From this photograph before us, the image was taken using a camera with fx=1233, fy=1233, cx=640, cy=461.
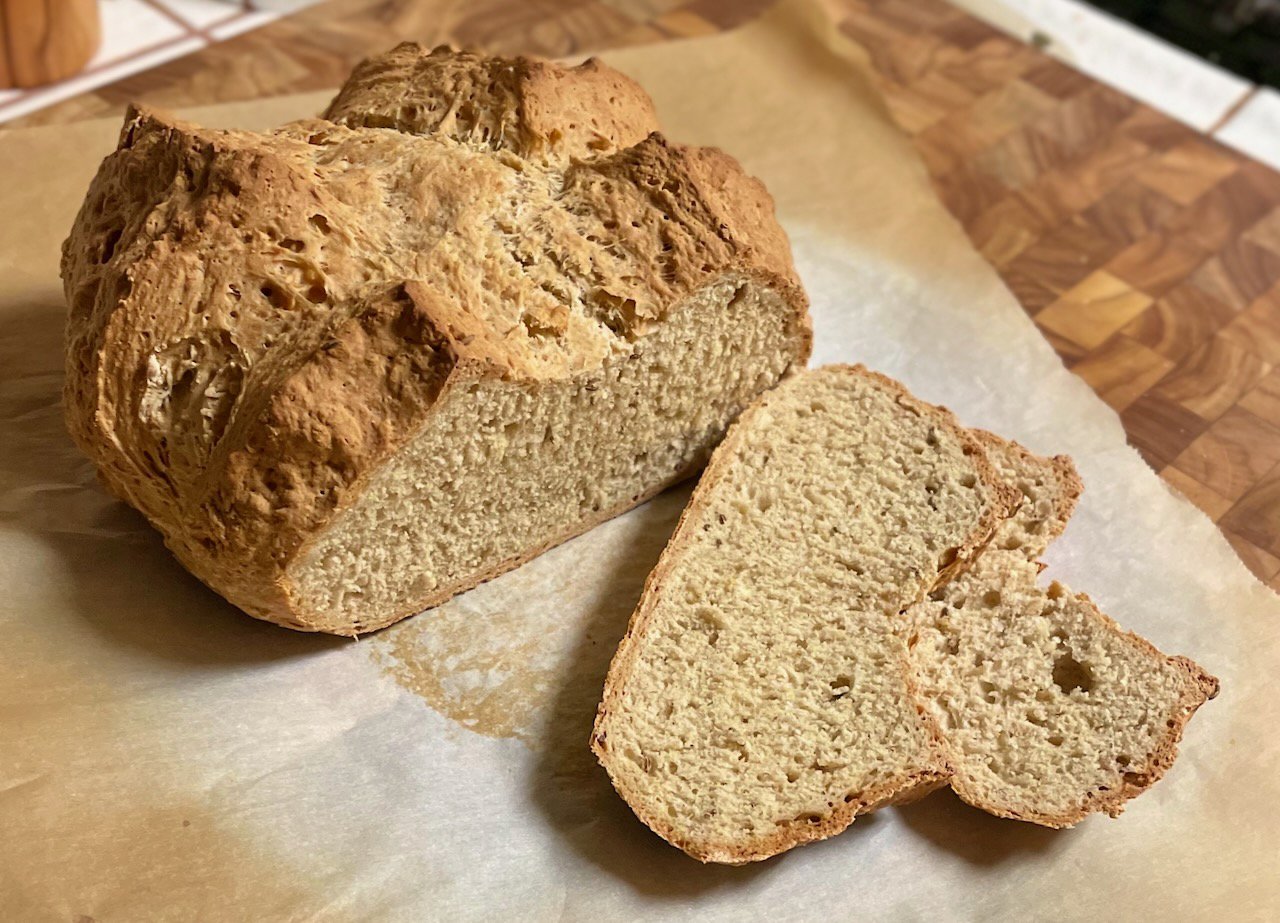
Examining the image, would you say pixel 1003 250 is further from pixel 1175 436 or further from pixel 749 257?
pixel 749 257

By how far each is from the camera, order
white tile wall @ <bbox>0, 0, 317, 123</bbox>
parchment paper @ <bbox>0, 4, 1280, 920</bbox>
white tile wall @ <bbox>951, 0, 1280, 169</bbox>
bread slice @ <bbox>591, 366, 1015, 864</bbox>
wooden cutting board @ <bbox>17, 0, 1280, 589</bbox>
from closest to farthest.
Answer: parchment paper @ <bbox>0, 4, 1280, 920</bbox> → bread slice @ <bbox>591, 366, 1015, 864</bbox> → wooden cutting board @ <bbox>17, 0, 1280, 589</bbox> → white tile wall @ <bbox>0, 0, 317, 123</bbox> → white tile wall @ <bbox>951, 0, 1280, 169</bbox>

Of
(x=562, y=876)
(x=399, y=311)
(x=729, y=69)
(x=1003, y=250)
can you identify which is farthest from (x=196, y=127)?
(x=1003, y=250)

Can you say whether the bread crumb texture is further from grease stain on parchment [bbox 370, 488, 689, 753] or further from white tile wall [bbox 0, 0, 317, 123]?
white tile wall [bbox 0, 0, 317, 123]

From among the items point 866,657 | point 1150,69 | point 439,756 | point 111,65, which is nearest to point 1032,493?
point 866,657

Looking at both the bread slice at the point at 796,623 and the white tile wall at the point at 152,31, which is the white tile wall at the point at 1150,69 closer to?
the bread slice at the point at 796,623

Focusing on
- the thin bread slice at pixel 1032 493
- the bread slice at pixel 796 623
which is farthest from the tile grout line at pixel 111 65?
the thin bread slice at pixel 1032 493

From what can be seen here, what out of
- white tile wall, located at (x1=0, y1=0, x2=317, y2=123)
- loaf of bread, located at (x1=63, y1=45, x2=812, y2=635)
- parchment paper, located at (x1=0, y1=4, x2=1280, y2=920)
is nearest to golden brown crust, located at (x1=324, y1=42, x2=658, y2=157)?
loaf of bread, located at (x1=63, y1=45, x2=812, y2=635)
